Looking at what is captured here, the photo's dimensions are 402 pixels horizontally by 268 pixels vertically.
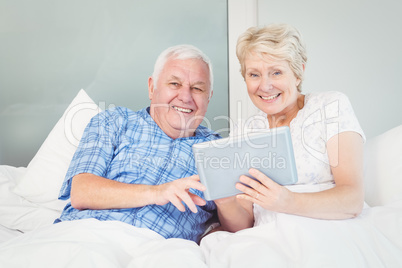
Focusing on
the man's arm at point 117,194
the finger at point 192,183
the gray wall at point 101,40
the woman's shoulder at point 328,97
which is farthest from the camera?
the gray wall at point 101,40

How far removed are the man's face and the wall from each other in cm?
87

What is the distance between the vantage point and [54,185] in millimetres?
1583

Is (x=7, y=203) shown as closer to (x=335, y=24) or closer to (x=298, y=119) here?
(x=298, y=119)

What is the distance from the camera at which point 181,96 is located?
A: 4.59ft

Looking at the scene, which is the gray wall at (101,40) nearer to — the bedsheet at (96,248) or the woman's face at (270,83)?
the woman's face at (270,83)

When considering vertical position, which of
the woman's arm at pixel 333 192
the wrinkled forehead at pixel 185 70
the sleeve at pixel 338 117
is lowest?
the woman's arm at pixel 333 192

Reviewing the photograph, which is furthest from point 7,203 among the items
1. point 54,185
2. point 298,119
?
point 298,119

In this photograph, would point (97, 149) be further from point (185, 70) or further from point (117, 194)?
point (185, 70)

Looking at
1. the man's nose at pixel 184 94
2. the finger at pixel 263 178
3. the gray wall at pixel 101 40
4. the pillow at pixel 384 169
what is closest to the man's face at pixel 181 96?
the man's nose at pixel 184 94

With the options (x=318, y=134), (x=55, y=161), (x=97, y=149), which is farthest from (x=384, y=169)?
(x=55, y=161)

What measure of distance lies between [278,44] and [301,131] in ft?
0.94

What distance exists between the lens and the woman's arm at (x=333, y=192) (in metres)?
0.94

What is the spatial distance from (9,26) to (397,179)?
7.03 feet

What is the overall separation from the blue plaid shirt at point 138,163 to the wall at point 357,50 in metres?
0.99
